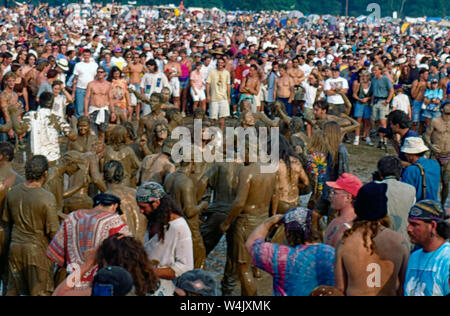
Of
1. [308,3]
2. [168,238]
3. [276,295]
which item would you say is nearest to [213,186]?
[168,238]

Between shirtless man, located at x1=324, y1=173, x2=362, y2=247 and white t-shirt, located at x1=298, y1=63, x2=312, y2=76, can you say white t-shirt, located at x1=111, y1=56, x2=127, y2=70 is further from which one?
shirtless man, located at x1=324, y1=173, x2=362, y2=247

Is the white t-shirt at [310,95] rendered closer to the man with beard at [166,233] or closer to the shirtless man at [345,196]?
the shirtless man at [345,196]

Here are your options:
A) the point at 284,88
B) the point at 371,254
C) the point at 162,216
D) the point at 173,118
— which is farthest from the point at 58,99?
the point at 371,254

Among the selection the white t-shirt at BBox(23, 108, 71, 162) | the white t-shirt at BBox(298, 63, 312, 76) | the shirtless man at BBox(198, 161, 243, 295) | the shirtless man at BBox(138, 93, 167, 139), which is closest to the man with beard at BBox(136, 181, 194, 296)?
the shirtless man at BBox(198, 161, 243, 295)

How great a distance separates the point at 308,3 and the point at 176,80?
84.9m

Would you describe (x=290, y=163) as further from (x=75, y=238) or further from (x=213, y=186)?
(x=75, y=238)

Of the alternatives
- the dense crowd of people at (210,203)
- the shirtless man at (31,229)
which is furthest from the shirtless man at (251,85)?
the shirtless man at (31,229)

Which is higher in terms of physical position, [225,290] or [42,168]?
[42,168]

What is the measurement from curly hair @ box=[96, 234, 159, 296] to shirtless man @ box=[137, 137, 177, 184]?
3.34 m

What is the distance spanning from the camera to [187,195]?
7211 mm

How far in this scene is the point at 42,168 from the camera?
21.2ft

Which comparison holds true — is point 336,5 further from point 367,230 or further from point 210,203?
point 367,230

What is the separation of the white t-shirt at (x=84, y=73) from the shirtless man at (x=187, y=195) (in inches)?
356

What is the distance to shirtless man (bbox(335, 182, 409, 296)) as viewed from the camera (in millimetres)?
4648
